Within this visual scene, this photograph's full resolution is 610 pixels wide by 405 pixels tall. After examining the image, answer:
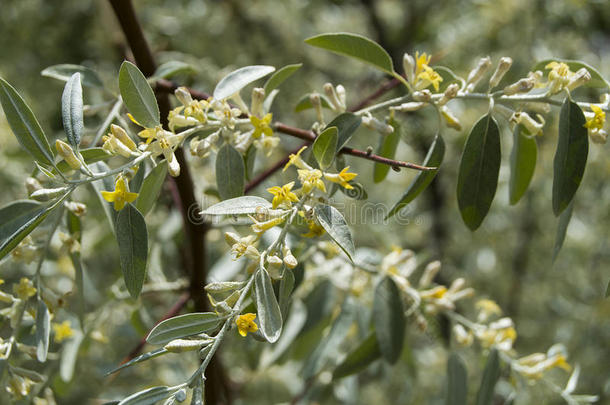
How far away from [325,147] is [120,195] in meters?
0.24

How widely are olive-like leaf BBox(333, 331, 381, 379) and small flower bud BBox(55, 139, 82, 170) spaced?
1.95 feet

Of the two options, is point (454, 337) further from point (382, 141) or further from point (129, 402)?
point (129, 402)

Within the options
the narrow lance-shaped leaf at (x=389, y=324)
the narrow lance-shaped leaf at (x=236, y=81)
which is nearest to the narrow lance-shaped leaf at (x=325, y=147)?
the narrow lance-shaped leaf at (x=236, y=81)

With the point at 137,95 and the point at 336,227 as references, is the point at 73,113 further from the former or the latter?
the point at 336,227

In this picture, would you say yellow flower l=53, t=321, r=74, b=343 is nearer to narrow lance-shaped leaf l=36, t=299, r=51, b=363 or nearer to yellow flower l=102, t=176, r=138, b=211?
narrow lance-shaped leaf l=36, t=299, r=51, b=363

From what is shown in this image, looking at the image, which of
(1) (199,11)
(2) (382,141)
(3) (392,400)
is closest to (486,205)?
(2) (382,141)

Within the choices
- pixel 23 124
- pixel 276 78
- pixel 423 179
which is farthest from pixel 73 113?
pixel 423 179

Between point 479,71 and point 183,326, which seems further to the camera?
point 479,71

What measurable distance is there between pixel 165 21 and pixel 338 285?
1883mm

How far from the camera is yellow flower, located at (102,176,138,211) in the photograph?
2.06 ft

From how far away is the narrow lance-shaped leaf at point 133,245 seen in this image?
64 centimetres

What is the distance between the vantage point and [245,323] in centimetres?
63

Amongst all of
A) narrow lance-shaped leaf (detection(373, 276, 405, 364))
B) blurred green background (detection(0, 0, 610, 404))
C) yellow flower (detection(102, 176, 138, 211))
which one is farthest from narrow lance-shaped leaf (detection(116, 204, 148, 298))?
blurred green background (detection(0, 0, 610, 404))

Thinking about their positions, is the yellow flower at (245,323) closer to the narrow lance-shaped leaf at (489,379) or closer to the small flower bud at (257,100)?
the small flower bud at (257,100)
